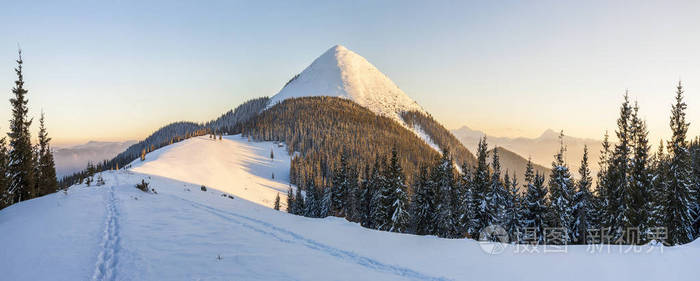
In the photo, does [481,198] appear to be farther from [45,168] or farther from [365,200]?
[45,168]

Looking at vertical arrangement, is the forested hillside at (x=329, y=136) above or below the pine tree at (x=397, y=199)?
above

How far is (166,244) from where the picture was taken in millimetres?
10680

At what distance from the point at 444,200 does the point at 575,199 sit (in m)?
14.7

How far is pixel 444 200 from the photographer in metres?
38.2

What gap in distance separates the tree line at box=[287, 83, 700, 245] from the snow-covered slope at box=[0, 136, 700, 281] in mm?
13406

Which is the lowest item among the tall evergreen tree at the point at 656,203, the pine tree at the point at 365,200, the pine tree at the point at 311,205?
the pine tree at the point at 311,205

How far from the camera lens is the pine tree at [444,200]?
36594mm

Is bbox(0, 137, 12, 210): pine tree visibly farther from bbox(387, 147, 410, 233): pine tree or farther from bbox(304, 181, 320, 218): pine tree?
bbox(304, 181, 320, 218): pine tree

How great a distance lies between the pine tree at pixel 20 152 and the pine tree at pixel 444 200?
151 ft

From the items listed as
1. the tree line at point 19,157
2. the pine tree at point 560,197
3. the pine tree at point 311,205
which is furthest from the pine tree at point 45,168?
the pine tree at point 560,197

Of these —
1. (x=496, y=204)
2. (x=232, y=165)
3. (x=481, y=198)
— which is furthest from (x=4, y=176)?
(x=232, y=165)

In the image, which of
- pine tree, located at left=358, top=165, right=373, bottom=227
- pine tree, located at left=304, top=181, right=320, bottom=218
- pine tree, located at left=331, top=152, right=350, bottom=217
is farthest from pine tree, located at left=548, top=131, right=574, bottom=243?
pine tree, located at left=304, top=181, right=320, bottom=218

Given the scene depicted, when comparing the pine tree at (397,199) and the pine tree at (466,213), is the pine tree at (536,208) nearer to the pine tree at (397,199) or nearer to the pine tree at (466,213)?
the pine tree at (466,213)

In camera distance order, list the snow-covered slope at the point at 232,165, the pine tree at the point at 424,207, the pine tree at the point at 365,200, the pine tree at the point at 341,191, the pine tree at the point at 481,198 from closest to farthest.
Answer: the pine tree at the point at 481,198, the pine tree at the point at 424,207, the pine tree at the point at 365,200, the pine tree at the point at 341,191, the snow-covered slope at the point at 232,165
